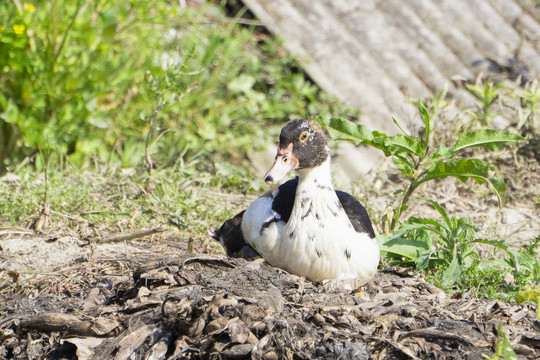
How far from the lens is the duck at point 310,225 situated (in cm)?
356

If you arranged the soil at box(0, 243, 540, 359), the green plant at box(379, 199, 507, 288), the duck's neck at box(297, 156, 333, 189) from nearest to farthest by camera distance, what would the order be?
the soil at box(0, 243, 540, 359) < the duck's neck at box(297, 156, 333, 189) < the green plant at box(379, 199, 507, 288)

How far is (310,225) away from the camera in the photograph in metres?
3.59

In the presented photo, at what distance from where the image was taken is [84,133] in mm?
6234

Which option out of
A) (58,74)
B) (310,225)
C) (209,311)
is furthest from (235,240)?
(58,74)

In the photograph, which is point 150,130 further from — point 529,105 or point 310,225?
point 529,105

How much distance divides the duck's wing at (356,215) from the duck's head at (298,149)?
0.33 metres

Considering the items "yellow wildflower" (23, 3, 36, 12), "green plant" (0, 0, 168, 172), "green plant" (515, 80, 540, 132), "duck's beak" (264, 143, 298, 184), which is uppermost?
"yellow wildflower" (23, 3, 36, 12)

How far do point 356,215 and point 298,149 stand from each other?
21.2 inches

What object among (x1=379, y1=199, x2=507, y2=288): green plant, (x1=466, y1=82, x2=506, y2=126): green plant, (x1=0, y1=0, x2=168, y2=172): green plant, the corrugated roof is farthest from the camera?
the corrugated roof

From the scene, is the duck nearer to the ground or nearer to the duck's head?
the duck's head

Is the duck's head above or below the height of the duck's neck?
above

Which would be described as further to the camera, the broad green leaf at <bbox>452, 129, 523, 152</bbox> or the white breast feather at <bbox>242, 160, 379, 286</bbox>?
the broad green leaf at <bbox>452, 129, 523, 152</bbox>

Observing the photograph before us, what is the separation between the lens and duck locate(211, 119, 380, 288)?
356 centimetres

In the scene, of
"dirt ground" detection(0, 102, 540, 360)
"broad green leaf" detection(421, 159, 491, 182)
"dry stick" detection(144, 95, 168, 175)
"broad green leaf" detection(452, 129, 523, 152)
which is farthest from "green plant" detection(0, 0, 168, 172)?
"broad green leaf" detection(452, 129, 523, 152)
